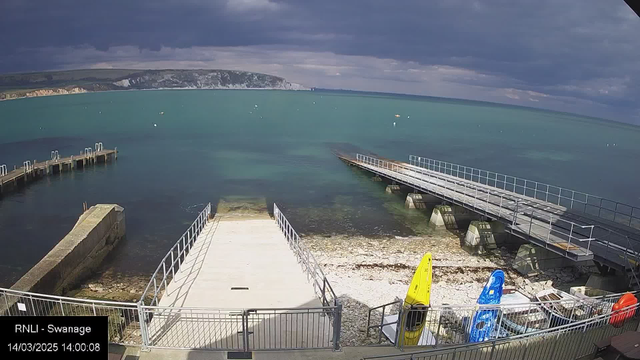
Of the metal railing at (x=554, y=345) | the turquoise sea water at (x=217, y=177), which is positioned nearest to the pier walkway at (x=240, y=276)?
the metal railing at (x=554, y=345)

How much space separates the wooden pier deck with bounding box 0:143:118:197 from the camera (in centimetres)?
3822

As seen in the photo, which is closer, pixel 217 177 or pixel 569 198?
pixel 569 198

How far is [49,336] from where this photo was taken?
506 centimetres

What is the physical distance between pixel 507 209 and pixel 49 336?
87.4ft

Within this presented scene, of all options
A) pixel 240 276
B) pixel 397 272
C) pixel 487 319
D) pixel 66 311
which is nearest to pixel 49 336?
pixel 240 276

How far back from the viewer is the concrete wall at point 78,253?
17453 mm

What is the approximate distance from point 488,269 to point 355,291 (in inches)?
335

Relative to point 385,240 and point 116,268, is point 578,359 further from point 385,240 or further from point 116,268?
point 116,268

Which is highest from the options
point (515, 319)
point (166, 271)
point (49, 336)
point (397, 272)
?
point (49, 336)

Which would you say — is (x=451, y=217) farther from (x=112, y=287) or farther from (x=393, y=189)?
(x=112, y=287)

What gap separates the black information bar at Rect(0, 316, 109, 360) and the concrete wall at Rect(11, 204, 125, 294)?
13198 millimetres

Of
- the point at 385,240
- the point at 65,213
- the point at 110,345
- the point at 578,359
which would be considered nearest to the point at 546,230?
the point at 385,240

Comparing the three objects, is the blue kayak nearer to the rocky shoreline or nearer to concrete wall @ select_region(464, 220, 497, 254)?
concrete wall @ select_region(464, 220, 497, 254)

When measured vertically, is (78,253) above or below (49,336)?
below
